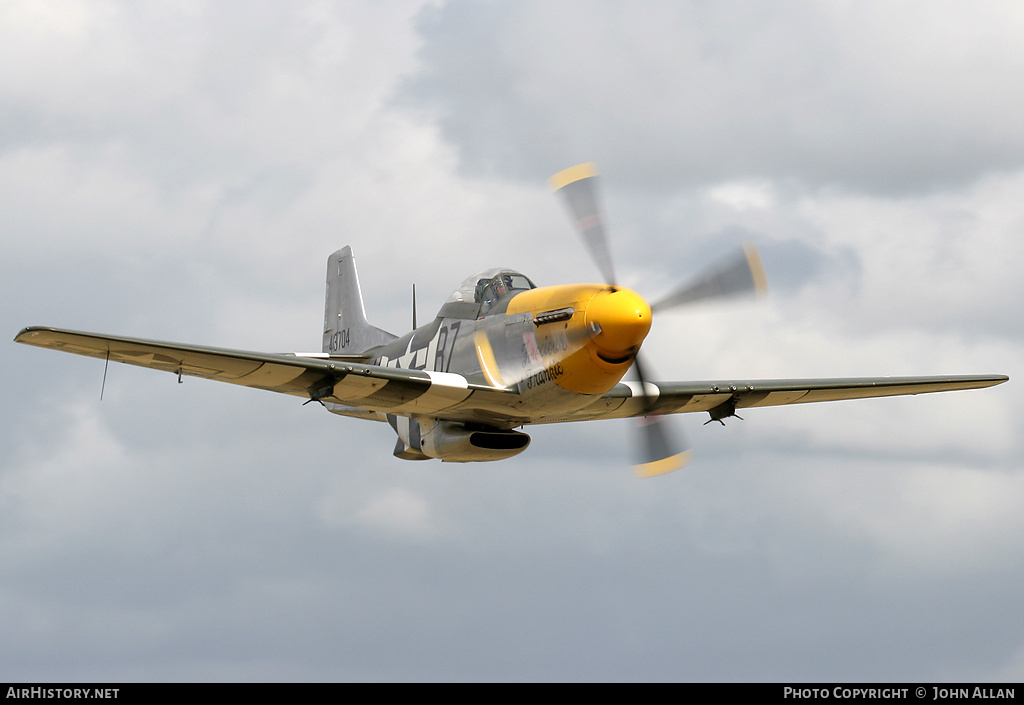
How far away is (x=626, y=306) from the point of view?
20250mm

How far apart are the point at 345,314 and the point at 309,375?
438 inches

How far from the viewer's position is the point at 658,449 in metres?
22.7

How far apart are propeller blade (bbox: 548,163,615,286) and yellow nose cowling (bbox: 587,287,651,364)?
43.6 inches

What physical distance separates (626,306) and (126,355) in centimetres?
889

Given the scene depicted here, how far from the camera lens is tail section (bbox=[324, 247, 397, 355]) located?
31609 mm

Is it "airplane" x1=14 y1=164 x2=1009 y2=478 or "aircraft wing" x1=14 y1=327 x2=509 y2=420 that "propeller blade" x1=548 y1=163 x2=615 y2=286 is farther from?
"aircraft wing" x1=14 y1=327 x2=509 y2=420

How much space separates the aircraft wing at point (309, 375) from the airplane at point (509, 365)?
0.08 feet

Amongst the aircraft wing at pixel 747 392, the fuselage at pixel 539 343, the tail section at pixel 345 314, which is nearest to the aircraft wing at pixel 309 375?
the fuselage at pixel 539 343

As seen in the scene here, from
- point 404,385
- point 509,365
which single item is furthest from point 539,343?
point 404,385
